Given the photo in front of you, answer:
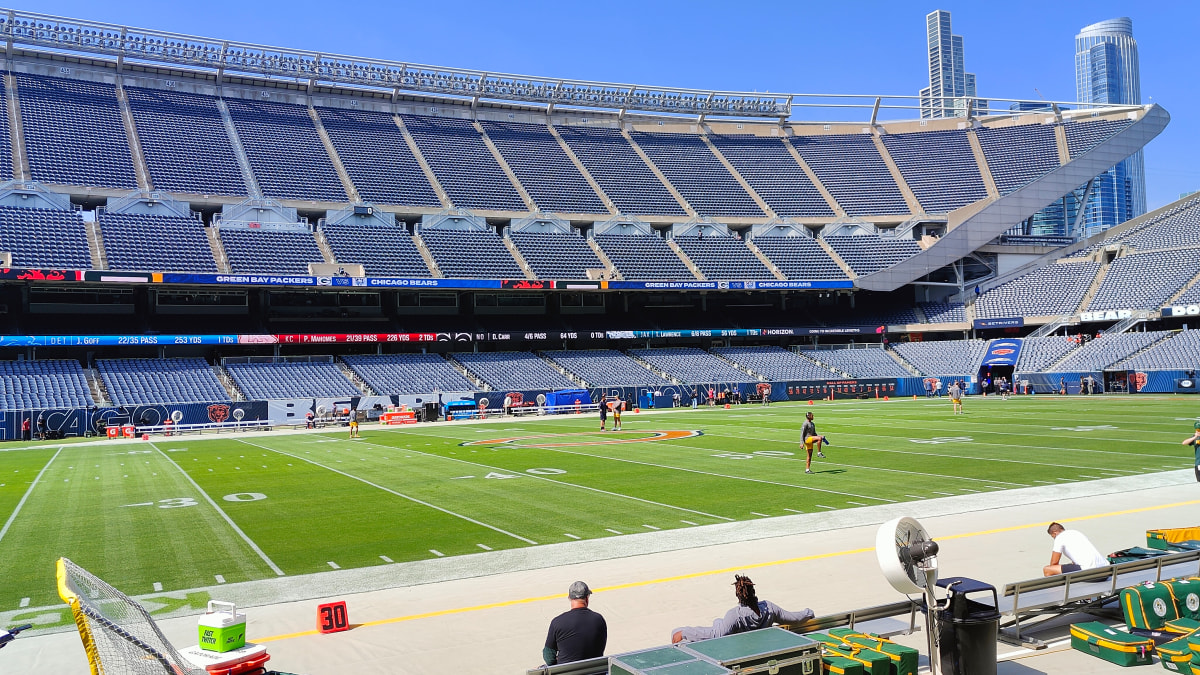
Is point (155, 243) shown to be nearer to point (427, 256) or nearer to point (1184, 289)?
point (427, 256)

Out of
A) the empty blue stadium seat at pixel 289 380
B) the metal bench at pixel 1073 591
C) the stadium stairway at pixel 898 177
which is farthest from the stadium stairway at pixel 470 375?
the metal bench at pixel 1073 591

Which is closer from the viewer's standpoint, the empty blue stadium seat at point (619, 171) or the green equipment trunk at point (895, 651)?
the green equipment trunk at point (895, 651)

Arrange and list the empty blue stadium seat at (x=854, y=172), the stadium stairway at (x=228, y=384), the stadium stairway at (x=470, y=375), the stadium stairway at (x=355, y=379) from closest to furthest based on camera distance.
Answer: the stadium stairway at (x=228, y=384) < the stadium stairway at (x=355, y=379) < the stadium stairway at (x=470, y=375) < the empty blue stadium seat at (x=854, y=172)

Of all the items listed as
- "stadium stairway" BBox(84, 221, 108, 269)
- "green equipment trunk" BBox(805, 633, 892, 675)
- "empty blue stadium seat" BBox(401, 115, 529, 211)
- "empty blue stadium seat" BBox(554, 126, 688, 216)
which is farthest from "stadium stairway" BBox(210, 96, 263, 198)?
"green equipment trunk" BBox(805, 633, 892, 675)

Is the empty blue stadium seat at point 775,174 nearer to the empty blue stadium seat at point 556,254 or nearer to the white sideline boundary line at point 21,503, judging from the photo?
the empty blue stadium seat at point 556,254

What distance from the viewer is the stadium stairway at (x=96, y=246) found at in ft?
161

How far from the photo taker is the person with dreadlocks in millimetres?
7199

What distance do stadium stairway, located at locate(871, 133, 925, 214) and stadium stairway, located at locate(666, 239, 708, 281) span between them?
23.1 metres

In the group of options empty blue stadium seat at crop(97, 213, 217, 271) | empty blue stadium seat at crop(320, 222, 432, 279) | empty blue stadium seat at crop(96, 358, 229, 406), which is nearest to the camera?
empty blue stadium seat at crop(96, 358, 229, 406)

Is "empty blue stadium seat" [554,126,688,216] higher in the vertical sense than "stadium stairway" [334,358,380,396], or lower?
higher

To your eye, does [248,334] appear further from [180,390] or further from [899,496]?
[899,496]

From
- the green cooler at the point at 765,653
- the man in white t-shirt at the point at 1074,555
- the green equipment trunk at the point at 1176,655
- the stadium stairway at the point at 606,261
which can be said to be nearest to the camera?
the green cooler at the point at 765,653

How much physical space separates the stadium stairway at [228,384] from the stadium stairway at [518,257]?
70.2 feet

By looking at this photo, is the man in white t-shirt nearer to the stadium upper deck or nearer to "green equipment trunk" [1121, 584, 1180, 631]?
"green equipment trunk" [1121, 584, 1180, 631]
